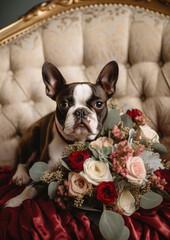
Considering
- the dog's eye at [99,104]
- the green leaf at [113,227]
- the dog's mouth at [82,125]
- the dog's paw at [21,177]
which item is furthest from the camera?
the dog's paw at [21,177]

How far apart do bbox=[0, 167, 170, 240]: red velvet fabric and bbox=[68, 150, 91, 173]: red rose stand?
202mm

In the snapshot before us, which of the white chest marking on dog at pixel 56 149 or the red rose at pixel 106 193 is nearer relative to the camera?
the red rose at pixel 106 193

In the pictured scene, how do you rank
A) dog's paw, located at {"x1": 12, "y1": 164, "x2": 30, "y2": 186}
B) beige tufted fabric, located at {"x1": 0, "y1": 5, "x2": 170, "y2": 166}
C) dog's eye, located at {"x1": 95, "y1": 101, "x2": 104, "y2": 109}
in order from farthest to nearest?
1. beige tufted fabric, located at {"x1": 0, "y1": 5, "x2": 170, "y2": 166}
2. dog's paw, located at {"x1": 12, "y1": 164, "x2": 30, "y2": 186}
3. dog's eye, located at {"x1": 95, "y1": 101, "x2": 104, "y2": 109}

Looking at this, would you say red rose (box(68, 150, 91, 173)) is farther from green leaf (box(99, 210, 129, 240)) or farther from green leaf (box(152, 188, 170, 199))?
green leaf (box(152, 188, 170, 199))

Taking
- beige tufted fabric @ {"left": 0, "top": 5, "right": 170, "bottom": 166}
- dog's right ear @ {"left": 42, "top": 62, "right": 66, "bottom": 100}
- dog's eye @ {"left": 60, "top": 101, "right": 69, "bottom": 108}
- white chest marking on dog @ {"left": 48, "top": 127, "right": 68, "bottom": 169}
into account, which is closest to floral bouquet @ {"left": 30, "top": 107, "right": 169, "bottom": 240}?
white chest marking on dog @ {"left": 48, "top": 127, "right": 68, "bottom": 169}

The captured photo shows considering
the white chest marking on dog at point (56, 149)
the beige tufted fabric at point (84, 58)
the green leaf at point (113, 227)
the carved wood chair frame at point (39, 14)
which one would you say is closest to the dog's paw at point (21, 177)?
the beige tufted fabric at point (84, 58)

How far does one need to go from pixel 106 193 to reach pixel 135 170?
142 millimetres

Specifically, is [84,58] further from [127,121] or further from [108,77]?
[127,121]

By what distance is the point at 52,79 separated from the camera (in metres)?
1.29

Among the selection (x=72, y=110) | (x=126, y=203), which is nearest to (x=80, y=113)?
(x=72, y=110)

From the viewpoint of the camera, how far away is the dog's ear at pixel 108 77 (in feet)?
4.15

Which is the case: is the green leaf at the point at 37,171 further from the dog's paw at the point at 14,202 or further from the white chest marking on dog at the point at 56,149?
the dog's paw at the point at 14,202

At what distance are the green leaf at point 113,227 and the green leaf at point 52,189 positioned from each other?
0.23 m

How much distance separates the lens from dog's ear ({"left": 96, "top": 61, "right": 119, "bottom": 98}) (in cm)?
127
